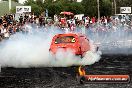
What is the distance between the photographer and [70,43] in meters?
23.8

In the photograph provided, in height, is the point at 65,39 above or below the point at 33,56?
above

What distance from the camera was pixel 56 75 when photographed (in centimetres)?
1803

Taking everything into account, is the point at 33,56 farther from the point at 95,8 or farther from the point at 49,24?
the point at 95,8

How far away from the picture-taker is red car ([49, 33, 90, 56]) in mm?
23438

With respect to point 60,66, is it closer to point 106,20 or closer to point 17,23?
point 17,23

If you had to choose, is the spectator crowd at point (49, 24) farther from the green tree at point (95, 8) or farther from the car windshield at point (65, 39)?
the green tree at point (95, 8)

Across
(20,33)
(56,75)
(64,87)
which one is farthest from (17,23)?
(64,87)

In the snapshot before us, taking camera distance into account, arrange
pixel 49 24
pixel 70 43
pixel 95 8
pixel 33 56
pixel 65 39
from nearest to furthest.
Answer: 1. pixel 70 43
2. pixel 65 39
3. pixel 33 56
4. pixel 49 24
5. pixel 95 8

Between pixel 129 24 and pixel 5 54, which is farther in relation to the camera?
pixel 129 24

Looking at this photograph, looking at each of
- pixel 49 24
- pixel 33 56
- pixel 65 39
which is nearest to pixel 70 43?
pixel 65 39

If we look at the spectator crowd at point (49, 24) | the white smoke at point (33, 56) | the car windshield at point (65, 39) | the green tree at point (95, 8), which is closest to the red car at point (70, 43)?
the car windshield at point (65, 39)

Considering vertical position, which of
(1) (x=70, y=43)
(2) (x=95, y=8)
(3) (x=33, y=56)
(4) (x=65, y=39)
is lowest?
(3) (x=33, y=56)

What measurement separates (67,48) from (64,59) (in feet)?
1.99

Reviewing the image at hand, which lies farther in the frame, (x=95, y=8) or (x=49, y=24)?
(x=95, y=8)
